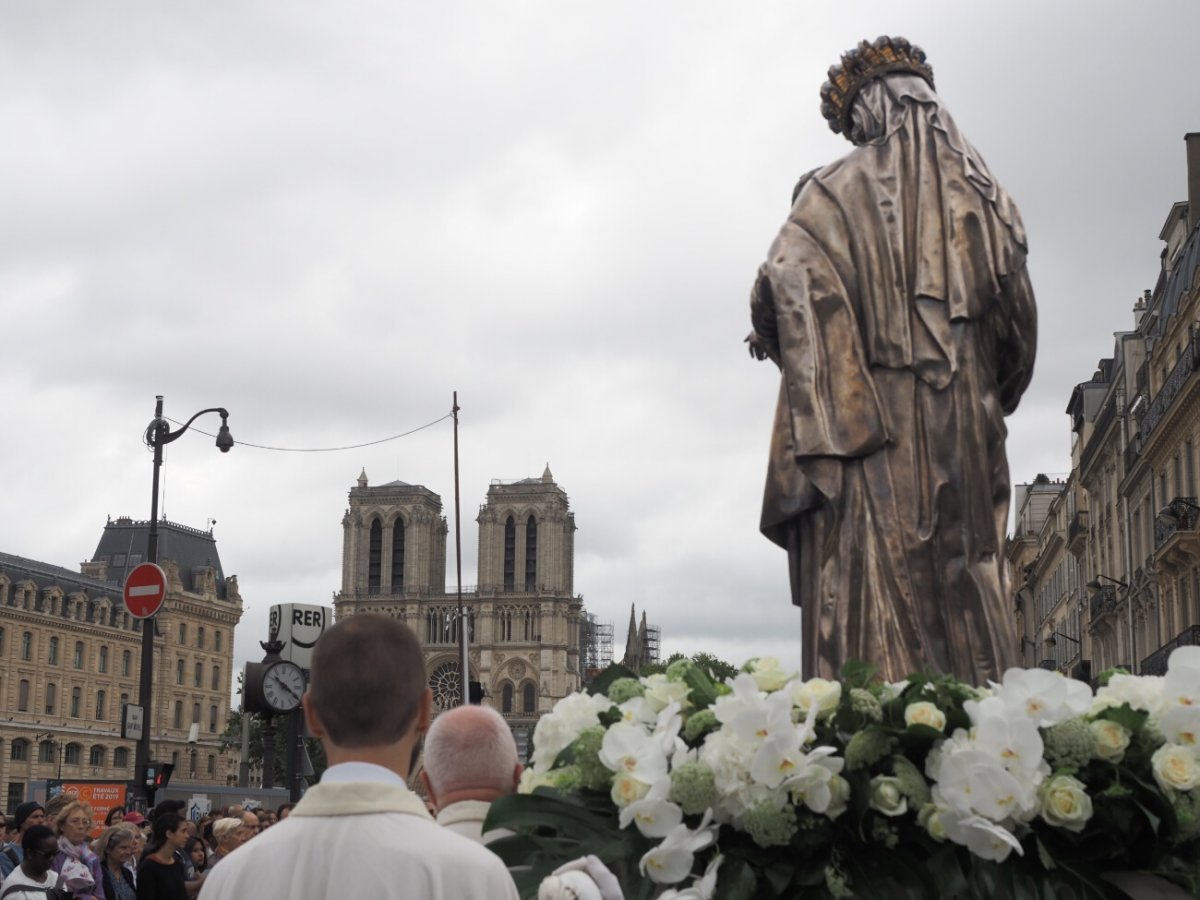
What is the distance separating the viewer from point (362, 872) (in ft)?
7.70

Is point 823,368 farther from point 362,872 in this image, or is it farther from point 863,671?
point 362,872

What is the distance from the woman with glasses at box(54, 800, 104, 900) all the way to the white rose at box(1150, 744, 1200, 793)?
7648 millimetres

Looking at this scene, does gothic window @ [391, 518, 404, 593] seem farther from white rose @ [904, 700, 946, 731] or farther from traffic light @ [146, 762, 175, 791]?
white rose @ [904, 700, 946, 731]

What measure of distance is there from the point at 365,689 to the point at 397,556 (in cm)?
14258

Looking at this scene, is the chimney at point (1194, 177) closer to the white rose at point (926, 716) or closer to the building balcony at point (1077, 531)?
the building balcony at point (1077, 531)

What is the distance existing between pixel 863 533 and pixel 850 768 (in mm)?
2046

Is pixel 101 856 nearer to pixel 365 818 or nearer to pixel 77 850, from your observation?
pixel 77 850

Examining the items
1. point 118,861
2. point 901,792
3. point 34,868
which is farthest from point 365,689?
point 118,861

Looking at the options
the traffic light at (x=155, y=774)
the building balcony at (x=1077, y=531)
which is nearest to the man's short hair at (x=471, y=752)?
the traffic light at (x=155, y=774)

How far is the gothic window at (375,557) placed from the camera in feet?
472

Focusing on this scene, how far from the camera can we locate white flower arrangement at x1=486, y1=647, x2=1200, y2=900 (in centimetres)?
279

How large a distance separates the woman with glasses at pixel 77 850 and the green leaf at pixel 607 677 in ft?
22.3

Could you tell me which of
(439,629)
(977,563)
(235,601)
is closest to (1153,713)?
(977,563)

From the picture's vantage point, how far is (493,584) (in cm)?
14262
